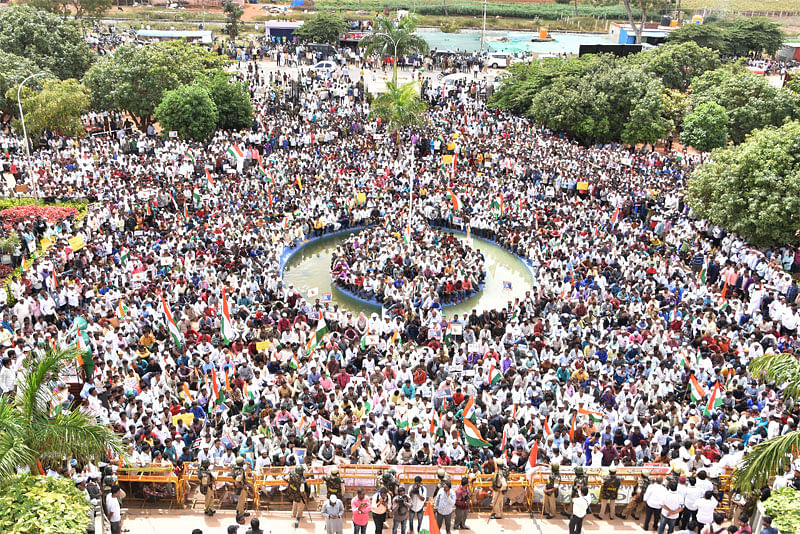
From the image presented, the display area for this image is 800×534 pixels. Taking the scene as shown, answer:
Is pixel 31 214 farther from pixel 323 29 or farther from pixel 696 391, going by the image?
pixel 323 29

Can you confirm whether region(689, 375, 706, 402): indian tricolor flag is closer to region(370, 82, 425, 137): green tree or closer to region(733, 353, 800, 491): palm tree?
region(733, 353, 800, 491): palm tree

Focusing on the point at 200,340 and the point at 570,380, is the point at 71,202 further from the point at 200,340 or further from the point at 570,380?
the point at 570,380

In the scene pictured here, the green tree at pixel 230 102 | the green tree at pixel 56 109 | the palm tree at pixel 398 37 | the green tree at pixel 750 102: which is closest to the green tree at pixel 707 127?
the green tree at pixel 750 102

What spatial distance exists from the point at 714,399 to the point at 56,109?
27460 mm

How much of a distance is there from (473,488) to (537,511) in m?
1.13

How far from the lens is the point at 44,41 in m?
37.1

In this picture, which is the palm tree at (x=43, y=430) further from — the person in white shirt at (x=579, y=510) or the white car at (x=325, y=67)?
the white car at (x=325, y=67)

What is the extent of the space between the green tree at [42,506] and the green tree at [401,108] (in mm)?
21963

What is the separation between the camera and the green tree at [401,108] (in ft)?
93.6

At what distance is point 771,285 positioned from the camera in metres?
18.4

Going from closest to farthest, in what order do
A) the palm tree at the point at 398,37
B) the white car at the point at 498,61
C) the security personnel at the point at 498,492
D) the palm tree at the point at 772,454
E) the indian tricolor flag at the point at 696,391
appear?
the palm tree at the point at 772,454
the security personnel at the point at 498,492
the indian tricolor flag at the point at 696,391
the palm tree at the point at 398,37
the white car at the point at 498,61

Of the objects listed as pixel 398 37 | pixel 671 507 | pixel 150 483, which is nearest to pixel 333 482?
pixel 150 483

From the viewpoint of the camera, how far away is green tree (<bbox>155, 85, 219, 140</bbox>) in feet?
99.2

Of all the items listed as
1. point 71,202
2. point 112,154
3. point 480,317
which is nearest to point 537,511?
point 480,317
